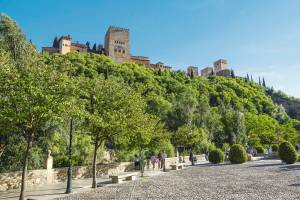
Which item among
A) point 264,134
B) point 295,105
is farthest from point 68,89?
point 295,105

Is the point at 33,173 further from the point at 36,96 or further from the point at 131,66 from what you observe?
the point at 131,66

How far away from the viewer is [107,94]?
21375 millimetres

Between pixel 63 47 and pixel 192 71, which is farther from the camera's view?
pixel 192 71

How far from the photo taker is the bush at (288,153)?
3203 cm

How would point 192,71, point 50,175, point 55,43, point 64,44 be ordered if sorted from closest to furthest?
point 50,175 < point 64,44 < point 55,43 < point 192,71

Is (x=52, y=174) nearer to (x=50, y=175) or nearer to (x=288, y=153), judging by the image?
(x=50, y=175)

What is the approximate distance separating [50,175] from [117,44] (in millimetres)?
127032

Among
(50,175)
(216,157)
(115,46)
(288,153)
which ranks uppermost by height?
(115,46)

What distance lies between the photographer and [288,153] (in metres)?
32.2

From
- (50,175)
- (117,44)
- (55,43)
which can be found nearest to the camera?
(50,175)

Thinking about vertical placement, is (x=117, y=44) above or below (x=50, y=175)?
above

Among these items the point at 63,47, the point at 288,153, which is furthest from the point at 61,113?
the point at 63,47

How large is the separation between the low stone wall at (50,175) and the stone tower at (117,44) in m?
115

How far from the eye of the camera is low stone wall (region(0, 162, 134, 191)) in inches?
758
